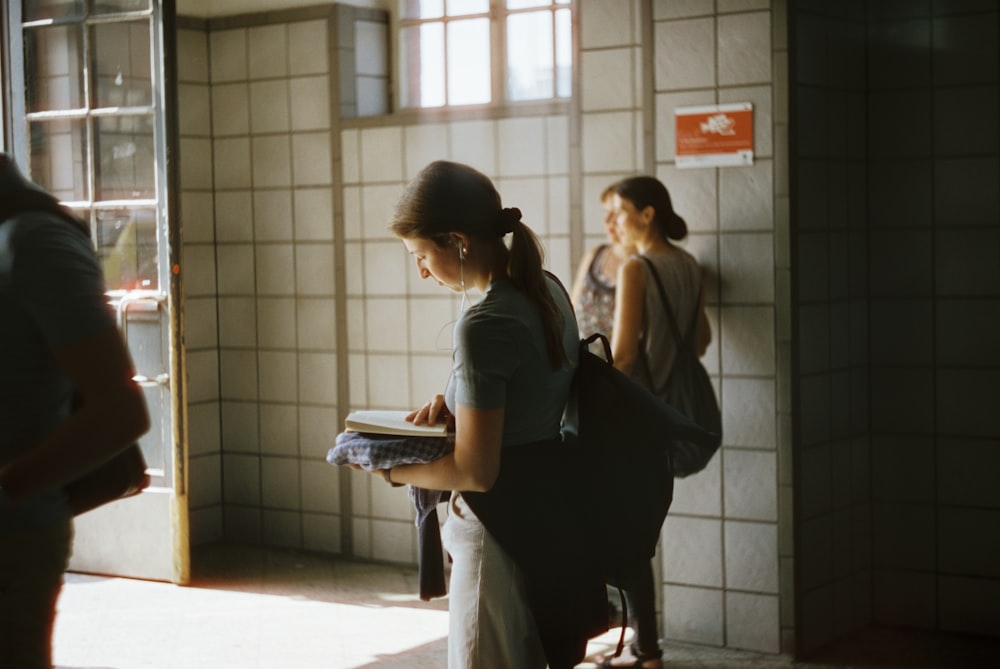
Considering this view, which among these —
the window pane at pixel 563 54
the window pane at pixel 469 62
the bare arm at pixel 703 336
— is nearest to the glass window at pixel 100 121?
the window pane at pixel 469 62

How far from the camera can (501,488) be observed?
83.5 inches

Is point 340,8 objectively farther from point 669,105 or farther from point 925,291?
point 925,291

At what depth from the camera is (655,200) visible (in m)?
3.80

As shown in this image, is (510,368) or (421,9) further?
(421,9)

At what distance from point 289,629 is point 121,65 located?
7.44 feet

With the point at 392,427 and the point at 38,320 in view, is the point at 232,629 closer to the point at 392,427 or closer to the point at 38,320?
the point at 392,427

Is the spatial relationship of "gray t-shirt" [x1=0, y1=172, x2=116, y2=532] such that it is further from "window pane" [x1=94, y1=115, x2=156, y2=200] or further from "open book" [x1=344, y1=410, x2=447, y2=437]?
"window pane" [x1=94, y1=115, x2=156, y2=200]

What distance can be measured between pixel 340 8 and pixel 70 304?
3626 mm

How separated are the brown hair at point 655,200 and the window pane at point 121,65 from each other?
2.04 metres

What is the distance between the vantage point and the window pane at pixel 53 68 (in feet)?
16.1

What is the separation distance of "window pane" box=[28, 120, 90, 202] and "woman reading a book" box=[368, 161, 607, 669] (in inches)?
126

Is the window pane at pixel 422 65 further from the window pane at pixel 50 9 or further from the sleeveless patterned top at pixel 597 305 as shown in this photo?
the sleeveless patterned top at pixel 597 305

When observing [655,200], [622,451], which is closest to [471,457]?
[622,451]

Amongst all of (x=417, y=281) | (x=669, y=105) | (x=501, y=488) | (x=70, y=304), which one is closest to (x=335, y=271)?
(x=417, y=281)
